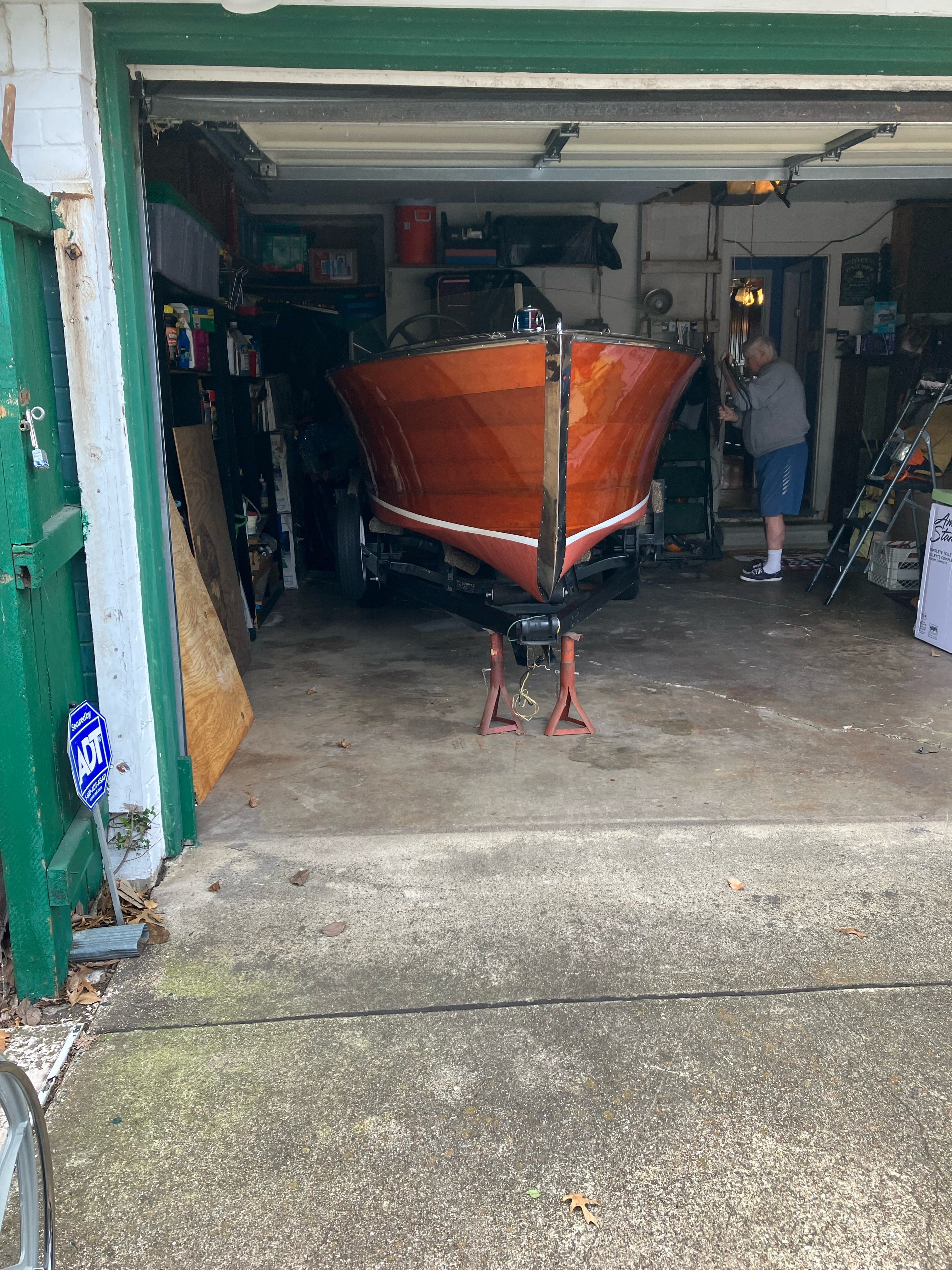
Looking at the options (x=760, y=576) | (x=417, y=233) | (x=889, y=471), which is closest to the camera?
(x=889, y=471)

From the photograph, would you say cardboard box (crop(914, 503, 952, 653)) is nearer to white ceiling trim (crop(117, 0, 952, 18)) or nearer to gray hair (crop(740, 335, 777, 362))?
gray hair (crop(740, 335, 777, 362))

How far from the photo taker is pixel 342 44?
2.93 metres

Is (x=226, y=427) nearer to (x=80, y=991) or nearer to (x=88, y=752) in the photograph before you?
(x=88, y=752)

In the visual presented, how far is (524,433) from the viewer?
3.98m

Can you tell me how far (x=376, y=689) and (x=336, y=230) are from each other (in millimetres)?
4991

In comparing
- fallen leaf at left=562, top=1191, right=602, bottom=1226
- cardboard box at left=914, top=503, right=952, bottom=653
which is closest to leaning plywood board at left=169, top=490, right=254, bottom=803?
fallen leaf at left=562, top=1191, right=602, bottom=1226

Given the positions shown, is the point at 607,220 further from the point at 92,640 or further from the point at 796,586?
the point at 92,640

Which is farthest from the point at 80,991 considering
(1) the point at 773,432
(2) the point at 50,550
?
(1) the point at 773,432

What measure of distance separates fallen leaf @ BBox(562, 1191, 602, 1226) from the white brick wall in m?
1.80

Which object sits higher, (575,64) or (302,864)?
(575,64)

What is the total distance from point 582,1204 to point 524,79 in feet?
10.4

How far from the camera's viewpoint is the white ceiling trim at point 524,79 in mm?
3025

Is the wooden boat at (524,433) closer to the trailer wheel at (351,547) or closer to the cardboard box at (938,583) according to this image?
the trailer wheel at (351,547)

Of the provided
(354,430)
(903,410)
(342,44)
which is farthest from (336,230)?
(342,44)
